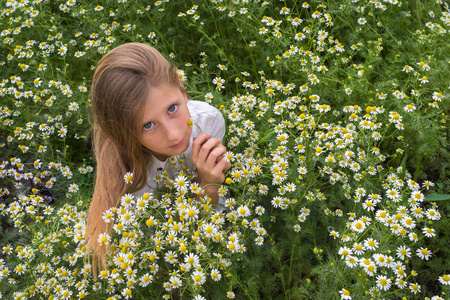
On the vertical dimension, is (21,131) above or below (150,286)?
below

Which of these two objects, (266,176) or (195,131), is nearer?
(266,176)

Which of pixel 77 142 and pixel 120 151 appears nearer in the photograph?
pixel 120 151

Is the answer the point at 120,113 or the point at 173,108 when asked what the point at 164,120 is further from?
the point at 120,113

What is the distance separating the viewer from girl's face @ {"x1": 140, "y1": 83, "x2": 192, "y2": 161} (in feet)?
7.19

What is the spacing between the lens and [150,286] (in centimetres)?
240

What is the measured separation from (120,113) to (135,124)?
99 mm

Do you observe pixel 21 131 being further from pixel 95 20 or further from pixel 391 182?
pixel 391 182

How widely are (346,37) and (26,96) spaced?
3.06 m

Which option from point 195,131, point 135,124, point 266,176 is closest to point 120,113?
point 135,124

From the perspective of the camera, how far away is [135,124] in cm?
221

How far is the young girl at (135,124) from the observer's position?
2184 millimetres

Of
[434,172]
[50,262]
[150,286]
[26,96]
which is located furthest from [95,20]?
[434,172]

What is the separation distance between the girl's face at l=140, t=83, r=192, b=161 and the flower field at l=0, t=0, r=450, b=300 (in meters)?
0.23

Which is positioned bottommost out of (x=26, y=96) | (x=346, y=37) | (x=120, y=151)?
(x=26, y=96)
